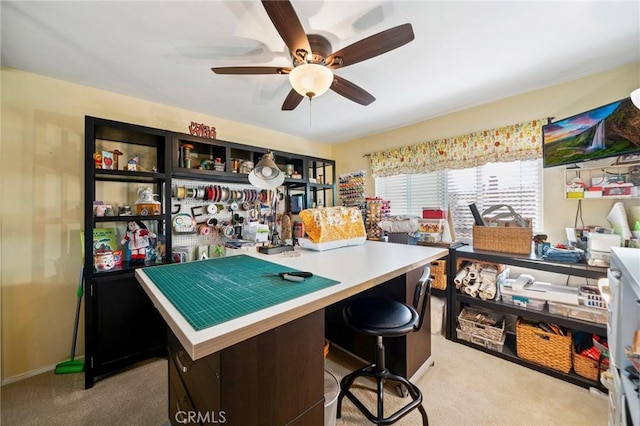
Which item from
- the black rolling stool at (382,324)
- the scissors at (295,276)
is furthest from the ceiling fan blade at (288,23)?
the black rolling stool at (382,324)

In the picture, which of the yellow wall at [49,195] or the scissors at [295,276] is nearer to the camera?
the scissors at [295,276]

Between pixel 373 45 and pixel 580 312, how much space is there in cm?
233

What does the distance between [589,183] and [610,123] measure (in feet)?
1.81

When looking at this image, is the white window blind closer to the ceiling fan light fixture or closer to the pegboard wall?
the pegboard wall

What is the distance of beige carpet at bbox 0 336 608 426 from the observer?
1.46m

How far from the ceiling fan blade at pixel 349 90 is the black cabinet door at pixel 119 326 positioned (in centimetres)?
215

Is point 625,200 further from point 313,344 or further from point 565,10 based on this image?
point 313,344

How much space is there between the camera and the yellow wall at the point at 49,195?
1835mm

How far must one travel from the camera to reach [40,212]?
193 cm

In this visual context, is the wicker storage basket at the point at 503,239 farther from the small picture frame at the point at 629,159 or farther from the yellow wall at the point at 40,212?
the yellow wall at the point at 40,212

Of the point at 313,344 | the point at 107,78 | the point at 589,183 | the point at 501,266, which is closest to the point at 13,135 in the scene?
the point at 107,78

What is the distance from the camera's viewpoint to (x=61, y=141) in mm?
2006

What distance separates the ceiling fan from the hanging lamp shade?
0.48m

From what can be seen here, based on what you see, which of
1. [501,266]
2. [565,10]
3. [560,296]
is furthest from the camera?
[501,266]
